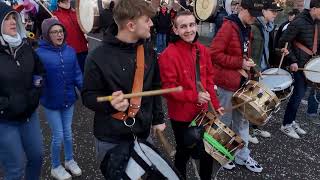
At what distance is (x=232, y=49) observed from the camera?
11.8ft

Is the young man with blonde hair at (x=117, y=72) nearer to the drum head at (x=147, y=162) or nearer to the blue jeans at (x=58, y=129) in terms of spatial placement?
the drum head at (x=147, y=162)

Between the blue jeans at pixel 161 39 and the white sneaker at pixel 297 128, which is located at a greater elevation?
the blue jeans at pixel 161 39

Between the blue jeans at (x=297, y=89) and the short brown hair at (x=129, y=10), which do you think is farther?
the blue jeans at (x=297, y=89)

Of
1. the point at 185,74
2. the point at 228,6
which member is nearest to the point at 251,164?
the point at 185,74

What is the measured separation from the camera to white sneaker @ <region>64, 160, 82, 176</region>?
12.5 feet

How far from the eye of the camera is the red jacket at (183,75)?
2988 mm

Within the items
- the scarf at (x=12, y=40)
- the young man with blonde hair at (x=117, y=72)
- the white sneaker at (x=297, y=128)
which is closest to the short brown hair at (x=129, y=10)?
the young man with blonde hair at (x=117, y=72)

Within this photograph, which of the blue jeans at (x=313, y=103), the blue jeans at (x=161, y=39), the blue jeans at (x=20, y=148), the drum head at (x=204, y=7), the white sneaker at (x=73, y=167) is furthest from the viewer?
the blue jeans at (x=161, y=39)

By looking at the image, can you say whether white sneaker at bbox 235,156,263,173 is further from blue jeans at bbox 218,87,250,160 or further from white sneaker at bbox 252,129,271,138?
white sneaker at bbox 252,129,271,138

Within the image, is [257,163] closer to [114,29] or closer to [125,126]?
[125,126]

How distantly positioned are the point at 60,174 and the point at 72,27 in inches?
100

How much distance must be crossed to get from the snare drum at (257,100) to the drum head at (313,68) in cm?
138

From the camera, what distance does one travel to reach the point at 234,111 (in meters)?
3.98

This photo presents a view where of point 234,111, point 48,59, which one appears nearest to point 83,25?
point 48,59
